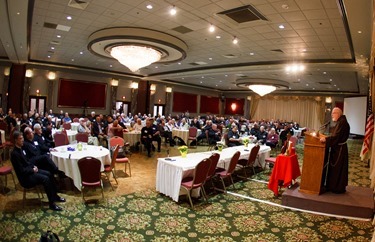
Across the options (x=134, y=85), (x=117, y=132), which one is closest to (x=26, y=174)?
(x=117, y=132)

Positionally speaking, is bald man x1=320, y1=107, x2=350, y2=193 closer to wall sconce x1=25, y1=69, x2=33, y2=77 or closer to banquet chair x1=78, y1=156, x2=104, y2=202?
banquet chair x1=78, y1=156, x2=104, y2=202

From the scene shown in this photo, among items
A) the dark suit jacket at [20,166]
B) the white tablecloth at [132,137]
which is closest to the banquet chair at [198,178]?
the dark suit jacket at [20,166]

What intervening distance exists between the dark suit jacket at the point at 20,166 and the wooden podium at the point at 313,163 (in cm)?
511

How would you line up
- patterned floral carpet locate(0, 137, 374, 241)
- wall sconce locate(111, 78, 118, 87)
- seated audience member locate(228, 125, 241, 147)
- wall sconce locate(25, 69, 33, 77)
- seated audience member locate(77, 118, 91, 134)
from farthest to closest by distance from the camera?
1. wall sconce locate(111, 78, 118, 87)
2. wall sconce locate(25, 69, 33, 77)
3. seated audience member locate(228, 125, 241, 147)
4. seated audience member locate(77, 118, 91, 134)
5. patterned floral carpet locate(0, 137, 374, 241)

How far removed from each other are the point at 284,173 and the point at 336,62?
7023 millimetres

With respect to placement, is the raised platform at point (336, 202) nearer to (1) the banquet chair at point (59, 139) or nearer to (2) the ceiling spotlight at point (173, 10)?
(2) the ceiling spotlight at point (173, 10)

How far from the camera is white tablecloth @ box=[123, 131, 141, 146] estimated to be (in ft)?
33.5

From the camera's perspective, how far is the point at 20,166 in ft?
14.6

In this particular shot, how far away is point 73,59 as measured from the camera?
590 inches

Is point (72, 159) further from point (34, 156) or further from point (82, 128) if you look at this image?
point (82, 128)

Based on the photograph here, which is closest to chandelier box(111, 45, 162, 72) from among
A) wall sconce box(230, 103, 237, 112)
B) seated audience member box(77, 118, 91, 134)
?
seated audience member box(77, 118, 91, 134)

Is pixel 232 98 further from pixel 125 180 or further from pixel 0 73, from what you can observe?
pixel 125 180

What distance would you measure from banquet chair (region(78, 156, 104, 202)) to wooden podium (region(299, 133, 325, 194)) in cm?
401

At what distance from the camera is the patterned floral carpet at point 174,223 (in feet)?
12.6
